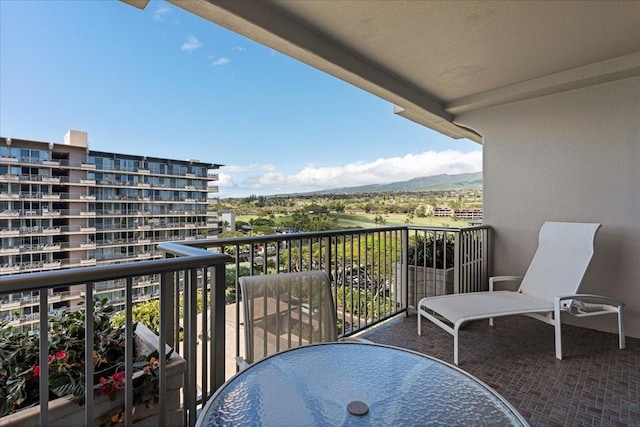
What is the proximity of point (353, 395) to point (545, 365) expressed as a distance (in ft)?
8.07

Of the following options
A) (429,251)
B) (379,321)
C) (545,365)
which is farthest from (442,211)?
(545,365)

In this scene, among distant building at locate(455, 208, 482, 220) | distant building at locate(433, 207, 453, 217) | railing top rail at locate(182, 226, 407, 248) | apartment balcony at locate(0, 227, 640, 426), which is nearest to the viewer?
apartment balcony at locate(0, 227, 640, 426)

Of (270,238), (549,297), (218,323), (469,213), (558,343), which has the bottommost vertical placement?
(558,343)

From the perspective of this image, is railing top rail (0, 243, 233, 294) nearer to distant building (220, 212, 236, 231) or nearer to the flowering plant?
the flowering plant

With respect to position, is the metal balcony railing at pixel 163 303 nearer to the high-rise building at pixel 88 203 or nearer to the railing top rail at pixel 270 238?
the railing top rail at pixel 270 238

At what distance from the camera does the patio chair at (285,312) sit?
175cm

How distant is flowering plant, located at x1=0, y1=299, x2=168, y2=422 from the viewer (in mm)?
1299

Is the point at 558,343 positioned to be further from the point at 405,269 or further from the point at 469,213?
the point at 469,213

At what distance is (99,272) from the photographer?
1.14 meters

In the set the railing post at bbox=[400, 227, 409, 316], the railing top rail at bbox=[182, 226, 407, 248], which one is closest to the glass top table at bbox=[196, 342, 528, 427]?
the railing top rail at bbox=[182, 226, 407, 248]

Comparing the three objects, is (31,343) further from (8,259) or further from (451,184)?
(451,184)

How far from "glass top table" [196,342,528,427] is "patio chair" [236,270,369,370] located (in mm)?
384

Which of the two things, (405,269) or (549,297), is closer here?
(549,297)

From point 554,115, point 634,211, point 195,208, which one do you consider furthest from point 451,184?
point 195,208
